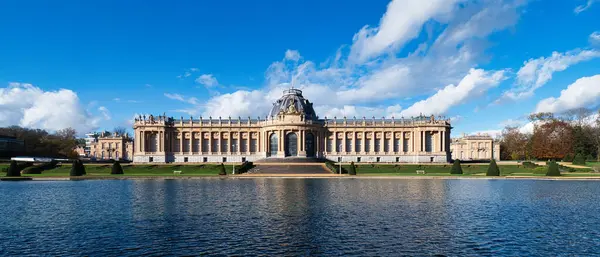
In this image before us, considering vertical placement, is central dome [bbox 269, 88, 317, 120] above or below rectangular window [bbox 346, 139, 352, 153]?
above

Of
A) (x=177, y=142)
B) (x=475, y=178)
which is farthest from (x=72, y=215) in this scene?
(x=177, y=142)

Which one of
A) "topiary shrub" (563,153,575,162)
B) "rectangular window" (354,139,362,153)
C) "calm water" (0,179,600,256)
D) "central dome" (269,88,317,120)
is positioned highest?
"central dome" (269,88,317,120)

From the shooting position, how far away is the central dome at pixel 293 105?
96.1 metres

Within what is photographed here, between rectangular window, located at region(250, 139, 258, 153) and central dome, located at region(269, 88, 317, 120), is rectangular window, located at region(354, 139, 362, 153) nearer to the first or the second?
central dome, located at region(269, 88, 317, 120)

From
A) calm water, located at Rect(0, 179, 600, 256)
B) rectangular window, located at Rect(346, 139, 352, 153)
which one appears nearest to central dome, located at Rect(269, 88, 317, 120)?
rectangular window, located at Rect(346, 139, 352, 153)

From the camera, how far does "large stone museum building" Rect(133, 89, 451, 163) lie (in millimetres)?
97438

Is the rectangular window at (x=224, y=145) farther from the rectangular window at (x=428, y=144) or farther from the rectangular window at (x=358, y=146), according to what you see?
the rectangular window at (x=428, y=144)

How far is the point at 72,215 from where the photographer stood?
24.0 metres

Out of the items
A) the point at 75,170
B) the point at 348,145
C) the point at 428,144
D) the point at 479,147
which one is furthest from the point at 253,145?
the point at 479,147

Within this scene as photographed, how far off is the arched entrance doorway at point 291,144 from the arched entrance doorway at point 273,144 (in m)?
2.53

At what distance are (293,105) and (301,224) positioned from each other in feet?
249

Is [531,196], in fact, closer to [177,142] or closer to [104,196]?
[104,196]

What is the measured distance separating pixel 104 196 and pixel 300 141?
63.1 m

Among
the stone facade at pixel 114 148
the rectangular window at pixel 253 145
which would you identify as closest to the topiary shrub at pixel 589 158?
the rectangular window at pixel 253 145
